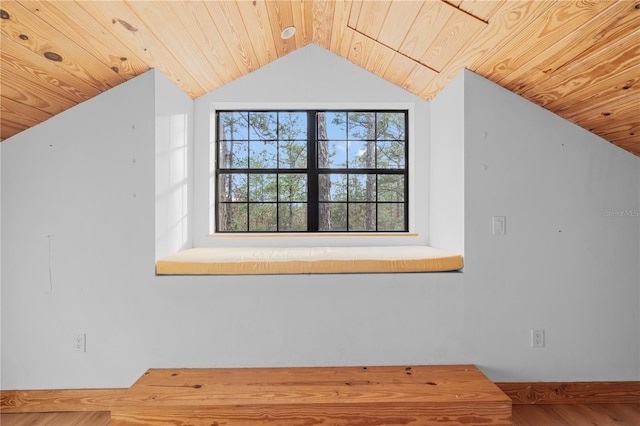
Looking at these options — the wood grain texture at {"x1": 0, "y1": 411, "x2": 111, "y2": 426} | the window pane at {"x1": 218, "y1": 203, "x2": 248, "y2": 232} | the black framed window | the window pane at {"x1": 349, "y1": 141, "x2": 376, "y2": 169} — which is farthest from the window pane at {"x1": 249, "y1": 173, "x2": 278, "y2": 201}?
the wood grain texture at {"x1": 0, "y1": 411, "x2": 111, "y2": 426}

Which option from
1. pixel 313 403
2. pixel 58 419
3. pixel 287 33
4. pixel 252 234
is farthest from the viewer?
pixel 252 234

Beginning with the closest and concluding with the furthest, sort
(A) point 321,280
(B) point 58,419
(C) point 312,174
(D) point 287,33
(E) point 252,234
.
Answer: (B) point 58,419 → (A) point 321,280 → (D) point 287,33 → (E) point 252,234 → (C) point 312,174

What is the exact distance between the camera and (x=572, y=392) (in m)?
2.14

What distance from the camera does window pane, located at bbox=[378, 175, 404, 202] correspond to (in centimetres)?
298

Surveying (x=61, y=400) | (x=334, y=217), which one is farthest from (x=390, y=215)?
(x=61, y=400)

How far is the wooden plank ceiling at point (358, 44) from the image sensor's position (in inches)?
57.1

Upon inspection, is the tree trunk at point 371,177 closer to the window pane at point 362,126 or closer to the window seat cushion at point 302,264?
the window pane at point 362,126

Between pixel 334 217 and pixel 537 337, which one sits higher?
pixel 334 217

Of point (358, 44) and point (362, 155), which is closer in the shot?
point (358, 44)

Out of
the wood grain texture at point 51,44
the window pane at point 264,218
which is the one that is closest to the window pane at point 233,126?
the window pane at point 264,218

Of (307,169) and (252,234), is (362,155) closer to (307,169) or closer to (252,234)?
(307,169)

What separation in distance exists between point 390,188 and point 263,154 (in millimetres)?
1112

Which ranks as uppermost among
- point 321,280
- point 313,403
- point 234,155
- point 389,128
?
point 389,128

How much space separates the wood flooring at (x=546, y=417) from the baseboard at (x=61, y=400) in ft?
0.09
